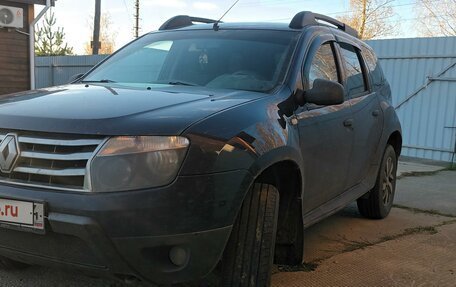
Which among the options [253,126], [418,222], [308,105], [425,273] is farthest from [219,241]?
[418,222]

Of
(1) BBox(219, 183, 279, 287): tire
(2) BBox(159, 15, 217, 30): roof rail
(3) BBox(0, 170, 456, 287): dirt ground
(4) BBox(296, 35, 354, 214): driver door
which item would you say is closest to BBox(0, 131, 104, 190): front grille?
(1) BBox(219, 183, 279, 287): tire

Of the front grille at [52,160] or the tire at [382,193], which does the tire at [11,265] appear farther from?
the tire at [382,193]

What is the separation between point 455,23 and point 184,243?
1141 inches

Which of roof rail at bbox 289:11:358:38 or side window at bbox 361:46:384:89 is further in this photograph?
side window at bbox 361:46:384:89

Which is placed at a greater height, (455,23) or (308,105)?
(455,23)

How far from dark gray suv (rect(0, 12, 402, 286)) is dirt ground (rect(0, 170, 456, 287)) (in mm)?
290

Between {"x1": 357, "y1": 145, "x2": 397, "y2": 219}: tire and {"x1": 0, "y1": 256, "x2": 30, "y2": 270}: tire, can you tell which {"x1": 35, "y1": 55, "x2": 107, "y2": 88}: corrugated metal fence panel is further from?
{"x1": 0, "y1": 256, "x2": 30, "y2": 270}: tire

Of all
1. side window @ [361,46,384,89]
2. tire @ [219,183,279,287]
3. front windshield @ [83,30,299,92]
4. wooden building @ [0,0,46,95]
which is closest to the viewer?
tire @ [219,183,279,287]

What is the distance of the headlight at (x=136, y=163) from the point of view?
2254 millimetres

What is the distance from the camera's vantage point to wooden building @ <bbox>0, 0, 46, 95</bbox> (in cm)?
1133

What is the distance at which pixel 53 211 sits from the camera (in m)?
2.27

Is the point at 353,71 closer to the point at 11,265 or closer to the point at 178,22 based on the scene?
the point at 178,22

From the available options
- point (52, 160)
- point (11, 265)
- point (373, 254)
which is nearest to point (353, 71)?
point (373, 254)

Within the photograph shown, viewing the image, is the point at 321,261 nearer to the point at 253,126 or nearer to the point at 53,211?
the point at 253,126
